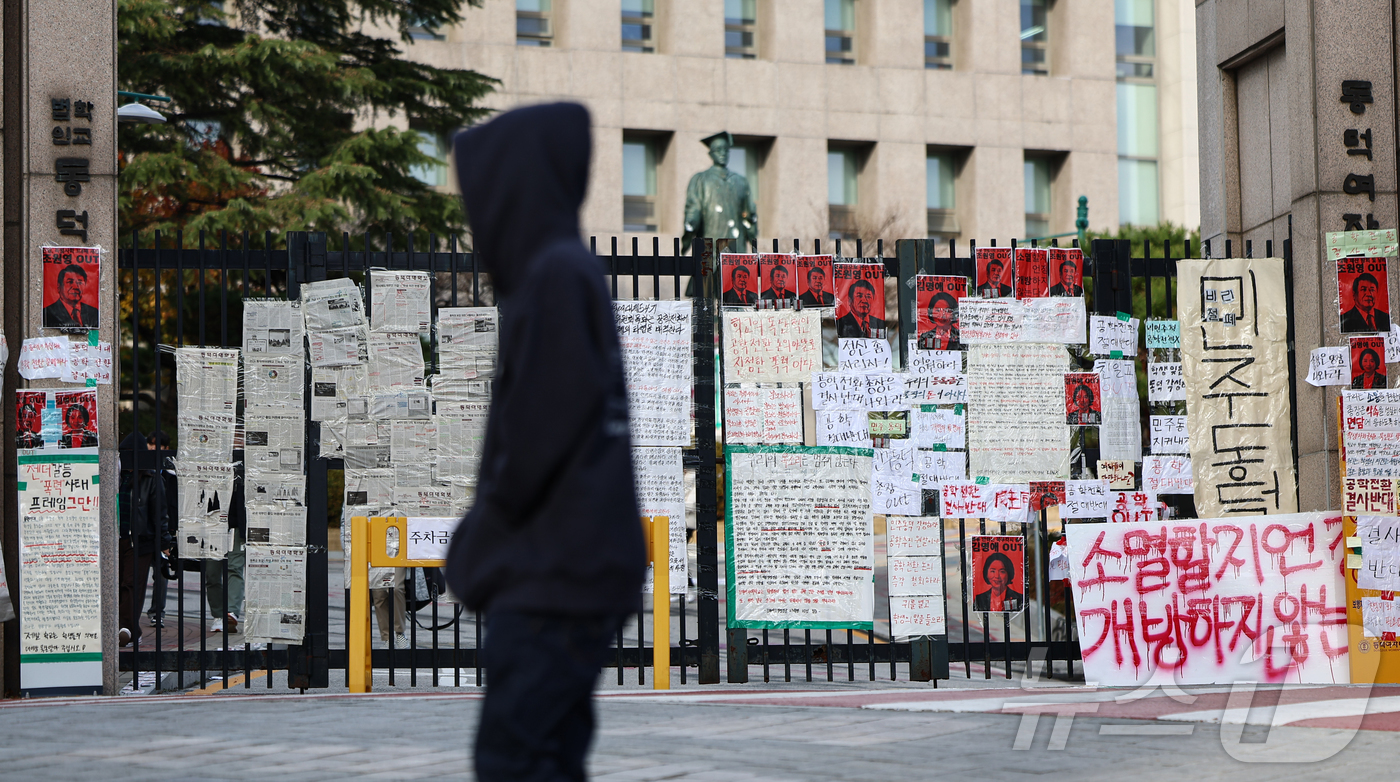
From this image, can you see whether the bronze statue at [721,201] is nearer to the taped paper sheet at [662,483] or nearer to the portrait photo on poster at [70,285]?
the taped paper sheet at [662,483]

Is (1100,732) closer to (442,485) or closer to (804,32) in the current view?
(442,485)

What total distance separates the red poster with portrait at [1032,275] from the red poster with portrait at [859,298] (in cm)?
81

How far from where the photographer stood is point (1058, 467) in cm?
860

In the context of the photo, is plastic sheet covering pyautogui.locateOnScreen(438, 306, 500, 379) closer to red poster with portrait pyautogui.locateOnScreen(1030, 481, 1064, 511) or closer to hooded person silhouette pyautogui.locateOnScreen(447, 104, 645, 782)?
red poster with portrait pyautogui.locateOnScreen(1030, 481, 1064, 511)

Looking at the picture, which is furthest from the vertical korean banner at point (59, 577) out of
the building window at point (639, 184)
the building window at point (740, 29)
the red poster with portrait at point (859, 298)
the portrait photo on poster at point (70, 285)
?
the building window at point (740, 29)

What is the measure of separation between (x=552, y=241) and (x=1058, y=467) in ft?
20.2

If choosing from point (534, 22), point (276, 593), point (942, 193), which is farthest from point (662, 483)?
point (942, 193)

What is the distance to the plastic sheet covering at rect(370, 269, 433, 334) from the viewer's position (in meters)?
8.20

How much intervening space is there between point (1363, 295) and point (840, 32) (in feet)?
114

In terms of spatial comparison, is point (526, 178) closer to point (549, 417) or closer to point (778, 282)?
point (549, 417)

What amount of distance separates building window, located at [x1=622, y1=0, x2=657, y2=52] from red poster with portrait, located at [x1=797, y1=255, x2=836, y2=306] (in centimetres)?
3291

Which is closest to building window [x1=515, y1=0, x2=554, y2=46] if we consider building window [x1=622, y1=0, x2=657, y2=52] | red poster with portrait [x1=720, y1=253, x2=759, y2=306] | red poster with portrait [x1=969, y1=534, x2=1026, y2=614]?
building window [x1=622, y1=0, x2=657, y2=52]

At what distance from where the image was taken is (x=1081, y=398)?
8641 mm

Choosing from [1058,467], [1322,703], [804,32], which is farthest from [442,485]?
[804,32]
